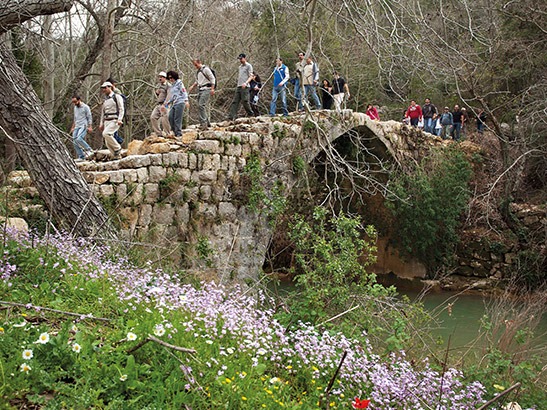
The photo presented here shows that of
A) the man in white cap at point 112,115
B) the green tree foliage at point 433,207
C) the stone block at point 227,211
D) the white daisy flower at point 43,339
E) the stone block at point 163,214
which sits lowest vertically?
the green tree foliage at point 433,207

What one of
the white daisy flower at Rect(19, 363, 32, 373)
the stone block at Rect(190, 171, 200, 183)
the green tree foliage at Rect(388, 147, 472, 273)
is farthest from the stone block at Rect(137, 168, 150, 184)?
the green tree foliage at Rect(388, 147, 472, 273)

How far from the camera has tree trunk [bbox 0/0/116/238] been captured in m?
4.81

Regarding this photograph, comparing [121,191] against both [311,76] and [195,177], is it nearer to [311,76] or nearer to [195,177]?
[195,177]

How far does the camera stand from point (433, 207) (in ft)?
57.7

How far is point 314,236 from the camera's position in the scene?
6727 mm

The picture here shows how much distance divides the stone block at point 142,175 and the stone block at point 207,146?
37.9 inches

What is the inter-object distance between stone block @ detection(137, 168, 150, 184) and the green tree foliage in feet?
33.8

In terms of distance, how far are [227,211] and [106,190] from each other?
2.51 meters

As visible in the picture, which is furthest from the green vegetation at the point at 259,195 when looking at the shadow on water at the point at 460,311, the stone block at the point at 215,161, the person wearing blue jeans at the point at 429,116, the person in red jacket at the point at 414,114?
the person wearing blue jeans at the point at 429,116

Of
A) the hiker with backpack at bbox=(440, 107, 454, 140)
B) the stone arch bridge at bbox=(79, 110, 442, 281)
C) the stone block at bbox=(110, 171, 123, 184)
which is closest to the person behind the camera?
the stone block at bbox=(110, 171, 123, 184)

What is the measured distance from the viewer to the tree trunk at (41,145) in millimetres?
4809

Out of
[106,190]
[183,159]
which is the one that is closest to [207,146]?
[183,159]

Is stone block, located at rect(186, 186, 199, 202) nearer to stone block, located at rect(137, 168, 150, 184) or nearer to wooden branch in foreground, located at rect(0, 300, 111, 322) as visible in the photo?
stone block, located at rect(137, 168, 150, 184)

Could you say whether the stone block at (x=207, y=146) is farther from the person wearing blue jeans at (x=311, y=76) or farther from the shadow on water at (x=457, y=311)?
the shadow on water at (x=457, y=311)
